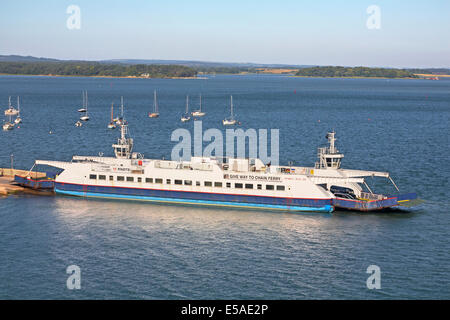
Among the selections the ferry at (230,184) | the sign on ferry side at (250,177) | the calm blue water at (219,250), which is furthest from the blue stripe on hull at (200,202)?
the sign on ferry side at (250,177)

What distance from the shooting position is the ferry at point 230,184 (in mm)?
74562

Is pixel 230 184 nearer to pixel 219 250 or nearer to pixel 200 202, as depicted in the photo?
pixel 200 202

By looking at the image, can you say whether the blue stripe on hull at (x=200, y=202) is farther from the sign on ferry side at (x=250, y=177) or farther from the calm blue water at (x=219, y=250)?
the sign on ferry side at (x=250, y=177)

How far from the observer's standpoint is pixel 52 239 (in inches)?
2504

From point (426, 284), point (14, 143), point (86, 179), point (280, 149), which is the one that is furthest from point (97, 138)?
point (426, 284)

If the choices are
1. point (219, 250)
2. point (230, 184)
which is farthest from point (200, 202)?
point (219, 250)

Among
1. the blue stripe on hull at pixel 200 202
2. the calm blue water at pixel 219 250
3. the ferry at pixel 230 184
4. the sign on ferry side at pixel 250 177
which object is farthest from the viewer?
the sign on ferry side at pixel 250 177

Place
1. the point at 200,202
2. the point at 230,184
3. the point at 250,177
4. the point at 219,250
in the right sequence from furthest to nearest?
the point at 200,202 → the point at 230,184 → the point at 250,177 → the point at 219,250

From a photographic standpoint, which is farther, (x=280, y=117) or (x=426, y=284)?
(x=280, y=117)

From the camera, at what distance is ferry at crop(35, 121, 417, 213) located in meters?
74.6

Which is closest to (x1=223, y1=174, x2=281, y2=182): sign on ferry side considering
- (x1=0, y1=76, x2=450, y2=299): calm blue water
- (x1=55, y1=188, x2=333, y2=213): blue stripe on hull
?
(x1=55, y1=188, x2=333, y2=213): blue stripe on hull

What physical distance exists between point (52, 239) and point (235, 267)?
2138cm

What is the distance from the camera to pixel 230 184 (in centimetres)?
7681
